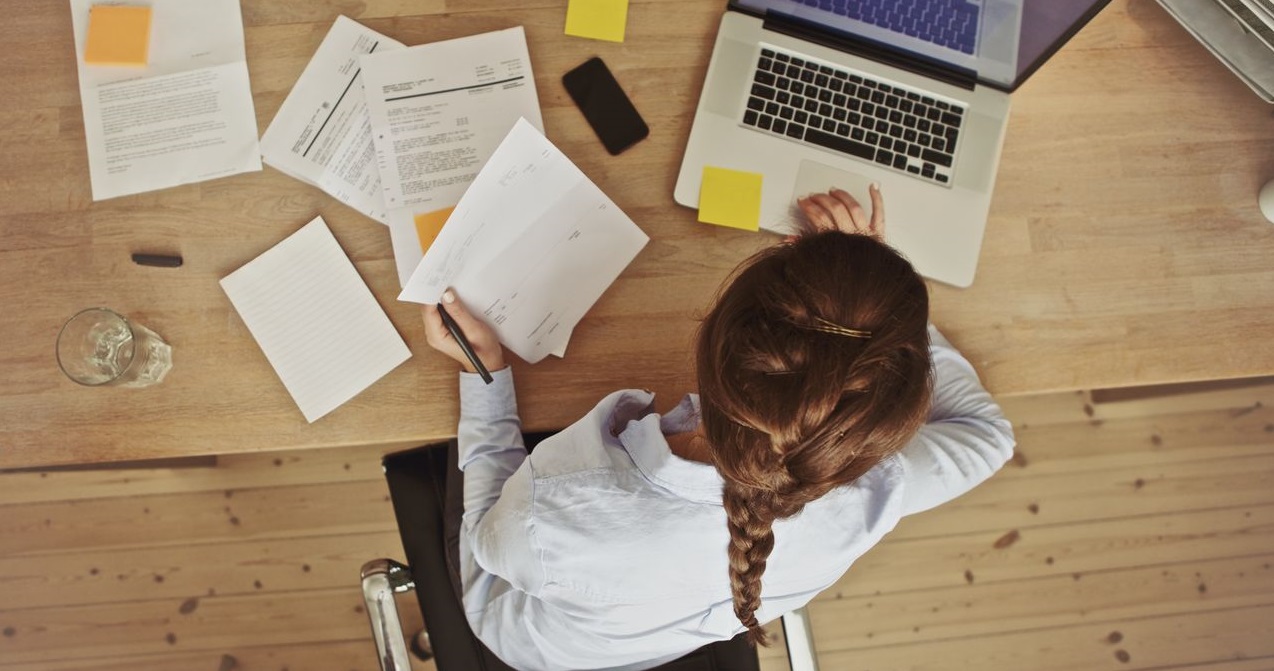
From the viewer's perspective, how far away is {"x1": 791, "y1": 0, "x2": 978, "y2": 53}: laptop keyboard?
3.15 ft

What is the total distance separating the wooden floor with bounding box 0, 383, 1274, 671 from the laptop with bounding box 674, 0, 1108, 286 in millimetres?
909

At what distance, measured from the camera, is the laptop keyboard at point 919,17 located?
0.96 metres

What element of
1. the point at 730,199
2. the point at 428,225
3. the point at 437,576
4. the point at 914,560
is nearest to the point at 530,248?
the point at 428,225

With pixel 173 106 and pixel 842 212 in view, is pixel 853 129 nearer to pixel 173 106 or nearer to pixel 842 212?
pixel 842 212

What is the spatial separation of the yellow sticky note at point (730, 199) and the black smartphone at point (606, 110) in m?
0.12

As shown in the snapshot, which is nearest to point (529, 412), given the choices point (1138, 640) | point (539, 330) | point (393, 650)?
point (539, 330)

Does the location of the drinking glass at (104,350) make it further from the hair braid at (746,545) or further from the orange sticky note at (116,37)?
the hair braid at (746,545)

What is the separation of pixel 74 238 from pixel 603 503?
819 mm

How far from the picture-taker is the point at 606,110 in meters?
1.02

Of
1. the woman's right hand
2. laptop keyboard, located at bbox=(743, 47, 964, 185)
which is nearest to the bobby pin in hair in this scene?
the woman's right hand

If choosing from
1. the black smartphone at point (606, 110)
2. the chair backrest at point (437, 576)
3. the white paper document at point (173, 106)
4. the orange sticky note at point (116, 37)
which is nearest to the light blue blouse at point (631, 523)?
the chair backrest at point (437, 576)

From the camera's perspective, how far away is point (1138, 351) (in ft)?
3.34

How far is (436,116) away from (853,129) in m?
0.58

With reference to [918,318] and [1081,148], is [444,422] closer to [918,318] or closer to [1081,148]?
[918,318]
